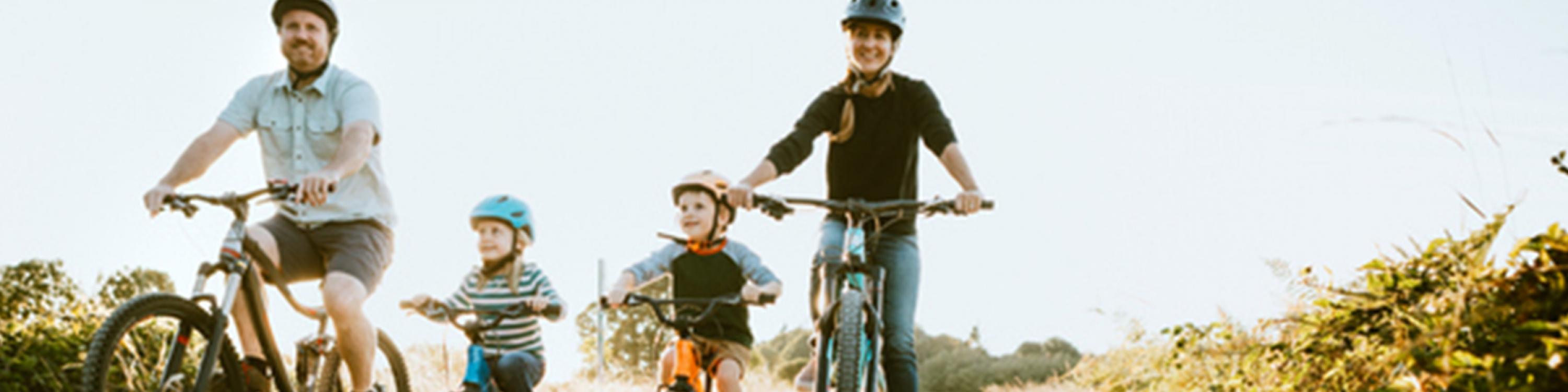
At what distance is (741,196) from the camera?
179 inches

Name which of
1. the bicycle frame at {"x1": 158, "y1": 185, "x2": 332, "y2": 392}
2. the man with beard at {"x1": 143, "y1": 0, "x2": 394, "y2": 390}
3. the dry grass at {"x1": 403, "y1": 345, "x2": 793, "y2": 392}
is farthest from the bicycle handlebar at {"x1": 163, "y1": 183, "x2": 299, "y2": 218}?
the dry grass at {"x1": 403, "y1": 345, "x2": 793, "y2": 392}

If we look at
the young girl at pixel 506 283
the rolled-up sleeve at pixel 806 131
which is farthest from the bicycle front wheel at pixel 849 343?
the young girl at pixel 506 283

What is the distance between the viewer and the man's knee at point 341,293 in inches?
198

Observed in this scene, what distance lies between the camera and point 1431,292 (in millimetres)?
2912

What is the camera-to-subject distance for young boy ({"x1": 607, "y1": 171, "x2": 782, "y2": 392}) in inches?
224

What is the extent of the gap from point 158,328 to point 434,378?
2369 mm

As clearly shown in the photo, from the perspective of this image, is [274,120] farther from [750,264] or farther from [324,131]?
[750,264]

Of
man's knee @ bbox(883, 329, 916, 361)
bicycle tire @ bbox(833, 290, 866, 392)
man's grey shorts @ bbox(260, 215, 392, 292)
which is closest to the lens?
bicycle tire @ bbox(833, 290, 866, 392)

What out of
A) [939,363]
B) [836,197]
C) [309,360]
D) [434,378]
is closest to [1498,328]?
[836,197]

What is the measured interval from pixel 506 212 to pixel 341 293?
3.03ft

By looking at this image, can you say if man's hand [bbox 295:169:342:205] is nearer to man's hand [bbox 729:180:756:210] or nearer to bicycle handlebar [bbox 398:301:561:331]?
bicycle handlebar [bbox 398:301:561:331]

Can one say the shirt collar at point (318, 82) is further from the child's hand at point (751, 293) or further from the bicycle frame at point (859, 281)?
the bicycle frame at point (859, 281)

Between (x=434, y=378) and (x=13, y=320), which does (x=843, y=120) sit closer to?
(x=13, y=320)

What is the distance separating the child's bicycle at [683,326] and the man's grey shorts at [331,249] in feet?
2.96
